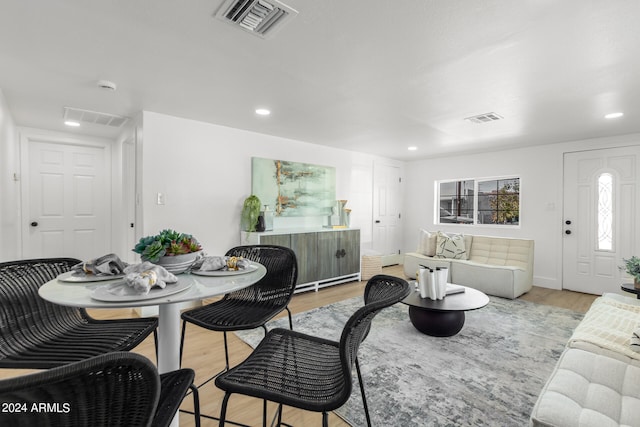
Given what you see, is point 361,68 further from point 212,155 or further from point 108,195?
point 108,195

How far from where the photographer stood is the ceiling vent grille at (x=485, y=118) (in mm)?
3305

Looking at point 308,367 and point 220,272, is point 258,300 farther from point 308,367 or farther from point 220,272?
point 308,367

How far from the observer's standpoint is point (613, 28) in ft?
5.62

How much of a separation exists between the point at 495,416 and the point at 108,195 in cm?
522

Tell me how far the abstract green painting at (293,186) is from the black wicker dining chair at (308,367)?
9.82 ft

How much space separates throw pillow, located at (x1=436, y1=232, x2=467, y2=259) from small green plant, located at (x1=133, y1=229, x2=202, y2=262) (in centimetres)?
417

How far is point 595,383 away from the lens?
1.43 meters

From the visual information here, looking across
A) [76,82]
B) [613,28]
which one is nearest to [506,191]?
[613,28]

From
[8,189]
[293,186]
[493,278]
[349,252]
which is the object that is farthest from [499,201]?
[8,189]

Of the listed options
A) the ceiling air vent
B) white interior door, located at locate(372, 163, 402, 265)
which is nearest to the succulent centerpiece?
the ceiling air vent

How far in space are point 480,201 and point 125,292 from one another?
19.1 feet

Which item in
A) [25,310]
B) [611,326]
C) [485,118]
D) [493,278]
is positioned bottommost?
[493,278]

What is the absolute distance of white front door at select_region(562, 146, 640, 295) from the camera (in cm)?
409

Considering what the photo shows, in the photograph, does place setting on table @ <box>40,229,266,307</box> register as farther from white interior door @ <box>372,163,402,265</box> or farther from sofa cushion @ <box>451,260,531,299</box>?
white interior door @ <box>372,163,402,265</box>
